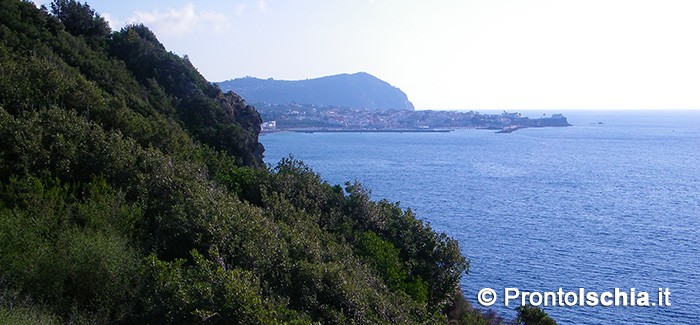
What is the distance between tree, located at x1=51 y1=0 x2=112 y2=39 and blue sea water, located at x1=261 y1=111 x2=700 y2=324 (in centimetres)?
2943

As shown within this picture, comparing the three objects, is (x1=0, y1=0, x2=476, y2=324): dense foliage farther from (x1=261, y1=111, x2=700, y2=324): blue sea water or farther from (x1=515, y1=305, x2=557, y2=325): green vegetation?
(x1=261, y1=111, x2=700, y2=324): blue sea water

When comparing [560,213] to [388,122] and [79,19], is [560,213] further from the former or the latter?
[388,122]

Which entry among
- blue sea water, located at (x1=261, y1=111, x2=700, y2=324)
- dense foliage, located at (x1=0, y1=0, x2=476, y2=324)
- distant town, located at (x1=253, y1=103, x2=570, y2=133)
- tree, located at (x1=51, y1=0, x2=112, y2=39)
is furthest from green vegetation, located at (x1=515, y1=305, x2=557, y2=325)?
distant town, located at (x1=253, y1=103, x2=570, y2=133)

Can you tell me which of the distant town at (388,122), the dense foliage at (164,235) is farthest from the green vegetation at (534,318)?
the distant town at (388,122)

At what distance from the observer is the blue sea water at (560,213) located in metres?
30.7

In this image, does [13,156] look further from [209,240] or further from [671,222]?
[671,222]

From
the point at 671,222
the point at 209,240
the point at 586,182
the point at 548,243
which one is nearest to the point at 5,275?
the point at 209,240

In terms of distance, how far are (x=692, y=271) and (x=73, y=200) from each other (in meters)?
35.3

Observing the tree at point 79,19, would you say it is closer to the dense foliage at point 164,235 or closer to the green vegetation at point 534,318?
the dense foliage at point 164,235

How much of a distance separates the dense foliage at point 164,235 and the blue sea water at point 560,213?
1228 centimetres

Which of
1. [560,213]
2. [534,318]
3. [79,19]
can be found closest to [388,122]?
[560,213]

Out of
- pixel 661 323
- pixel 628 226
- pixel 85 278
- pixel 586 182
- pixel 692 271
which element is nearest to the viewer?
pixel 85 278

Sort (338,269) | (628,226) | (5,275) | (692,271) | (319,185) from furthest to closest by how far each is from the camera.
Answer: (628,226) → (692,271) → (319,185) → (338,269) → (5,275)

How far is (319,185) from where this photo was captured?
22.7 m
